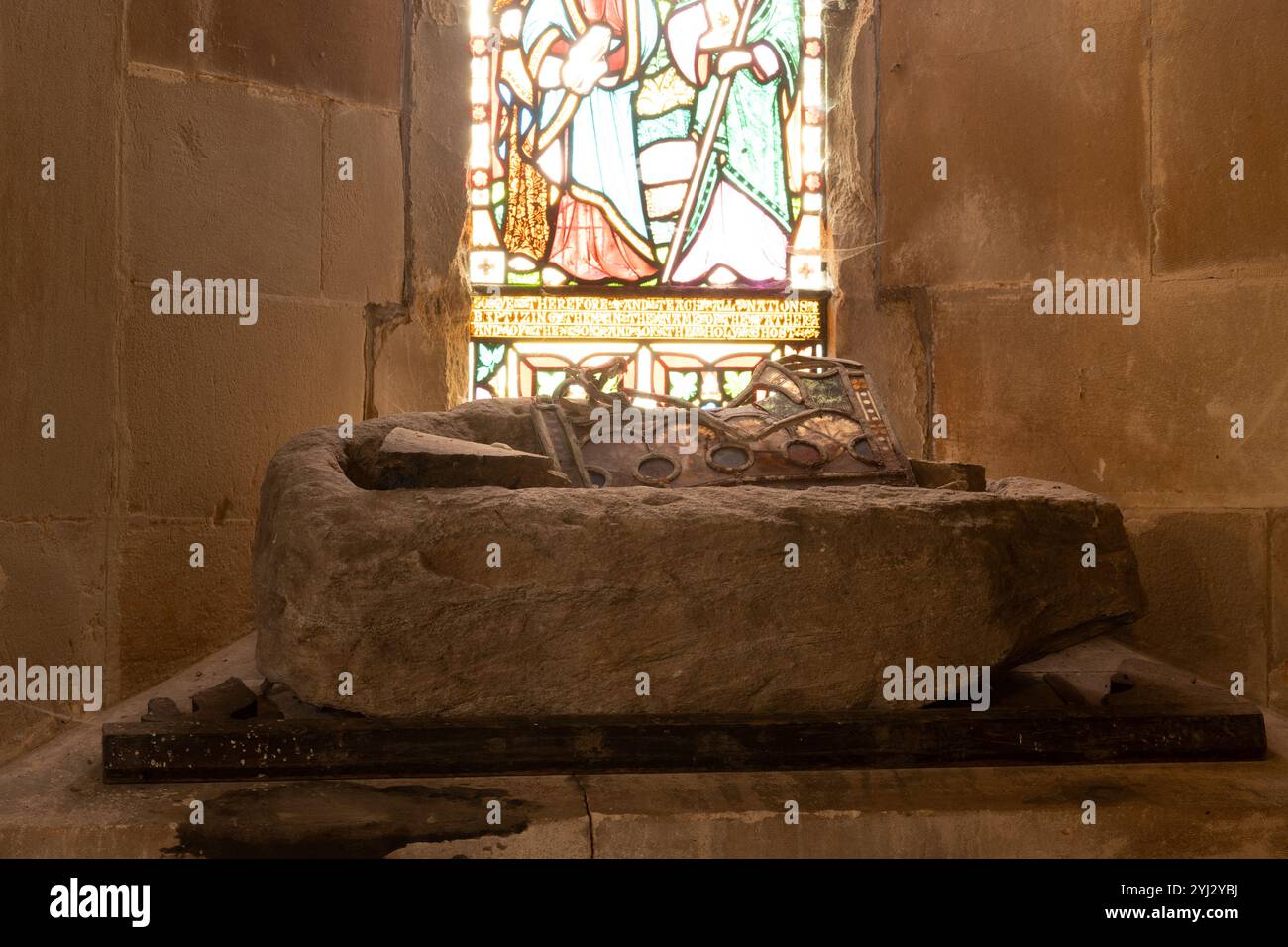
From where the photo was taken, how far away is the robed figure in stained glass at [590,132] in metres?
4.72

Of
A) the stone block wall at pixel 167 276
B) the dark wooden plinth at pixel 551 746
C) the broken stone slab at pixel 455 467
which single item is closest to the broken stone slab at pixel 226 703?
the dark wooden plinth at pixel 551 746

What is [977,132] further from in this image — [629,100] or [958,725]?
[958,725]

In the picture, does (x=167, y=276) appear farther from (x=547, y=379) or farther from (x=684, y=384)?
(x=684, y=384)

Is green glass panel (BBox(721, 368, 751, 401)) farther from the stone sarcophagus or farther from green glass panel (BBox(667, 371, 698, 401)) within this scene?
the stone sarcophagus

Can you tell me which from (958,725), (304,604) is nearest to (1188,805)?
(958,725)

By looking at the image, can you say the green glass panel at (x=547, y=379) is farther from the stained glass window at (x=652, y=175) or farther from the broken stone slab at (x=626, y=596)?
the broken stone slab at (x=626, y=596)

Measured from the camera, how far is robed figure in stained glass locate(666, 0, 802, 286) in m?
4.73

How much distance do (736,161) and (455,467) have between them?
97.5 inches

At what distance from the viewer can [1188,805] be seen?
2.33 metres

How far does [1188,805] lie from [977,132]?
2.66m

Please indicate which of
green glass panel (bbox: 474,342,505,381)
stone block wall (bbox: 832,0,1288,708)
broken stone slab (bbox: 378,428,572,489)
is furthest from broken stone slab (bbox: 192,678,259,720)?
stone block wall (bbox: 832,0,1288,708)

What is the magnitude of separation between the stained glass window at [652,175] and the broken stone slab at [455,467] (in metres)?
1.95

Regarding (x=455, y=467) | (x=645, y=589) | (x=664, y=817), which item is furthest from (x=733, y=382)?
(x=664, y=817)

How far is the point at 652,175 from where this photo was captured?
187 inches
